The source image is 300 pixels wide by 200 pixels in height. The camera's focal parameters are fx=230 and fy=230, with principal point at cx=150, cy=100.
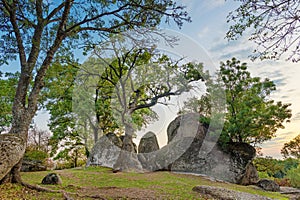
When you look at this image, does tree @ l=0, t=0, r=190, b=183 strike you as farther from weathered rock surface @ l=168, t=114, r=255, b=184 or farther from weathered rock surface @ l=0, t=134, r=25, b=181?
weathered rock surface @ l=168, t=114, r=255, b=184

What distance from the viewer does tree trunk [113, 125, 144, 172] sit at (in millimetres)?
14266

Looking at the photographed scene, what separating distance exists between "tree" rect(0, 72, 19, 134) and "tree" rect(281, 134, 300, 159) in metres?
23.4

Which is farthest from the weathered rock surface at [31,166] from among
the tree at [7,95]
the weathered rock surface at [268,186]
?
the weathered rock surface at [268,186]

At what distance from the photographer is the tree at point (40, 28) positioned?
6.60 metres

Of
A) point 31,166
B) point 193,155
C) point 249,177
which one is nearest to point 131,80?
point 193,155

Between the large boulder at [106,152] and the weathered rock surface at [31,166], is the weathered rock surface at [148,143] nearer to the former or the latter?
the large boulder at [106,152]

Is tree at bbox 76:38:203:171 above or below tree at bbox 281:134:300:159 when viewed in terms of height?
above

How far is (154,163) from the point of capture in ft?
52.9

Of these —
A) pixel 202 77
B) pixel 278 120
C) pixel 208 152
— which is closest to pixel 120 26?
pixel 202 77

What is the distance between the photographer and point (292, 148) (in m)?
21.4

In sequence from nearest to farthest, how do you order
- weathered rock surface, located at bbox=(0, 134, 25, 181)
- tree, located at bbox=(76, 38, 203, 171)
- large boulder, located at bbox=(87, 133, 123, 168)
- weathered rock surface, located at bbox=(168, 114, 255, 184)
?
weathered rock surface, located at bbox=(0, 134, 25, 181) < weathered rock surface, located at bbox=(168, 114, 255, 184) < tree, located at bbox=(76, 38, 203, 171) < large boulder, located at bbox=(87, 133, 123, 168)

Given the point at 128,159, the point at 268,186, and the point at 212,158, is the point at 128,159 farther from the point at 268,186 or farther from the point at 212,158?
the point at 268,186

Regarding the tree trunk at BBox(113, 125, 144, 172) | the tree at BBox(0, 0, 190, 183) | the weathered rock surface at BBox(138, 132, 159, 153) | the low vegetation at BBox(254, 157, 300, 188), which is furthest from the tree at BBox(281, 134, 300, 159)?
the tree at BBox(0, 0, 190, 183)

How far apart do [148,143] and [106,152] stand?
3.35 metres
